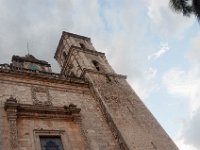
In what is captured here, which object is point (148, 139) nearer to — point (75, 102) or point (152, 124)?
point (152, 124)

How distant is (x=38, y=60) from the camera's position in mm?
20062

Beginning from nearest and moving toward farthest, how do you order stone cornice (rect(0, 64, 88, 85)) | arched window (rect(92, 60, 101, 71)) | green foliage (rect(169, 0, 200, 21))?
green foliage (rect(169, 0, 200, 21))
stone cornice (rect(0, 64, 88, 85))
arched window (rect(92, 60, 101, 71))

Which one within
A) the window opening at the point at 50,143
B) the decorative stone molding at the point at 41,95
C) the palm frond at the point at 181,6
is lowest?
the window opening at the point at 50,143

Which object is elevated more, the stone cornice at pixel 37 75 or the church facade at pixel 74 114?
the stone cornice at pixel 37 75

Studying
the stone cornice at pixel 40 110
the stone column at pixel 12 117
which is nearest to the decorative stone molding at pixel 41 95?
the stone cornice at pixel 40 110

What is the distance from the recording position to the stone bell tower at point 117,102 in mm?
14281

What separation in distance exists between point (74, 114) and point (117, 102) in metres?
3.19

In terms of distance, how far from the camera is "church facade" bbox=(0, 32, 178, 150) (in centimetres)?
1220

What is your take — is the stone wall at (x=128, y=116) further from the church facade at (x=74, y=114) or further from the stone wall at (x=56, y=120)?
the stone wall at (x=56, y=120)

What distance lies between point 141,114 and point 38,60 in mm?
8181

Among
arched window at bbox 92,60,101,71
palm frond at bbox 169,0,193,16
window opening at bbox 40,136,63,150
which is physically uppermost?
arched window at bbox 92,60,101,71

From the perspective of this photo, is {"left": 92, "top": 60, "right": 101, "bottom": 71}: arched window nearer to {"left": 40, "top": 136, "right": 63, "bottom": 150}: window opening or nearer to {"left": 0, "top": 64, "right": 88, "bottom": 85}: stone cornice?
{"left": 0, "top": 64, "right": 88, "bottom": 85}: stone cornice

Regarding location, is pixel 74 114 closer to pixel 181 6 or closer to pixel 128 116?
pixel 128 116

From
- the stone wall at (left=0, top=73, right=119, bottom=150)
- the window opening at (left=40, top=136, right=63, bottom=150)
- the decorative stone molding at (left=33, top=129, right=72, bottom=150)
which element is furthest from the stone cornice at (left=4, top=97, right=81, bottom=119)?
the window opening at (left=40, top=136, right=63, bottom=150)
